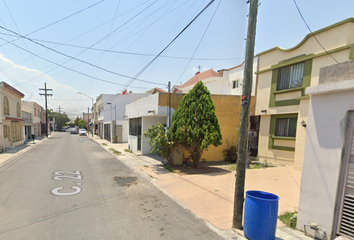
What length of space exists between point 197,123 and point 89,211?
19.1 feet

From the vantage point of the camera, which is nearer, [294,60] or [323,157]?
[323,157]

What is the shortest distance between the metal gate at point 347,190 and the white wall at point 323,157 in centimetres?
8

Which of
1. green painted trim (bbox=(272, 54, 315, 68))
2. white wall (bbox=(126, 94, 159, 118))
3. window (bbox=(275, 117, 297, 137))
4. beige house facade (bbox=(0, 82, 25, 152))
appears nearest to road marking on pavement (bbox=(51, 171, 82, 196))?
white wall (bbox=(126, 94, 159, 118))

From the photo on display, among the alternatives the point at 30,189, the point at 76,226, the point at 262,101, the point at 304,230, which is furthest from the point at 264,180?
the point at 30,189

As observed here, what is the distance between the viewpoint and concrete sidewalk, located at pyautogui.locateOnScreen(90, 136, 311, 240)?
446 cm

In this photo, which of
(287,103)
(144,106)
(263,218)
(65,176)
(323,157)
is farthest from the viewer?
(144,106)

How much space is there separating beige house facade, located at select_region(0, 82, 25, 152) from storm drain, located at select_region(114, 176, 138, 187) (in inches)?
546

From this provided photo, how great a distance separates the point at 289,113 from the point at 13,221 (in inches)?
455

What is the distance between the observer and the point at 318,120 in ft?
11.7

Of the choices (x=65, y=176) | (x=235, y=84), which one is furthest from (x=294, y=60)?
(x=65, y=176)

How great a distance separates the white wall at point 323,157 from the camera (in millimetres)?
3249

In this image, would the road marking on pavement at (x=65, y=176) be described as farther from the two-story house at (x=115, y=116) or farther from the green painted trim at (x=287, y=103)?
the two-story house at (x=115, y=116)

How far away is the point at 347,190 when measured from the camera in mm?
3152

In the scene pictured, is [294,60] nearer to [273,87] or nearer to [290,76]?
[290,76]
